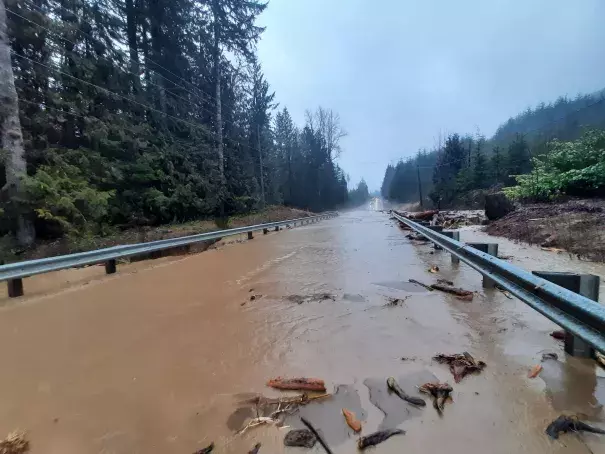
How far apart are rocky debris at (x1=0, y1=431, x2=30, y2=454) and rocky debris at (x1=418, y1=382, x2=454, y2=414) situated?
82.7 inches

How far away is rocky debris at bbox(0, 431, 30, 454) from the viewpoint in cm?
159

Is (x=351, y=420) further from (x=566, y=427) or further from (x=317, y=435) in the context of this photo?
(x=566, y=427)

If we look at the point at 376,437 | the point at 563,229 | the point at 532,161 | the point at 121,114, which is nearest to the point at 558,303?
the point at 376,437

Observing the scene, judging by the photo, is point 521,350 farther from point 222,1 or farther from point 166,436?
point 222,1

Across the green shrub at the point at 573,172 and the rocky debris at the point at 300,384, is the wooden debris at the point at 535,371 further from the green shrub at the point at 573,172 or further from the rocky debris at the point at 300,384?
the green shrub at the point at 573,172

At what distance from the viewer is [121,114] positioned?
1655 centimetres

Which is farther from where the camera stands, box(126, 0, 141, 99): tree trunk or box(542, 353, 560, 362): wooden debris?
box(126, 0, 141, 99): tree trunk

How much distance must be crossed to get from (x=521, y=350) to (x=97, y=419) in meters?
2.86

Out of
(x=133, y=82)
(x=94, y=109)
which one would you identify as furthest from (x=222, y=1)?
(x=94, y=109)

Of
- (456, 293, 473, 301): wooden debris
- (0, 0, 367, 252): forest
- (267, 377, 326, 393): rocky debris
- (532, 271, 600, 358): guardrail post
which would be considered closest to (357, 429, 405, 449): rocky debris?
(267, 377, 326, 393): rocky debris

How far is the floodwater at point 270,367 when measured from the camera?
5.31 ft

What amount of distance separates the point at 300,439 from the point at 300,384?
45 cm

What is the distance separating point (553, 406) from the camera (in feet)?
5.70

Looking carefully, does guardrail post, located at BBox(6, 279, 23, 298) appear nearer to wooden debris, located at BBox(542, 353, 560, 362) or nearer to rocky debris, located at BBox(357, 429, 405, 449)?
rocky debris, located at BBox(357, 429, 405, 449)
